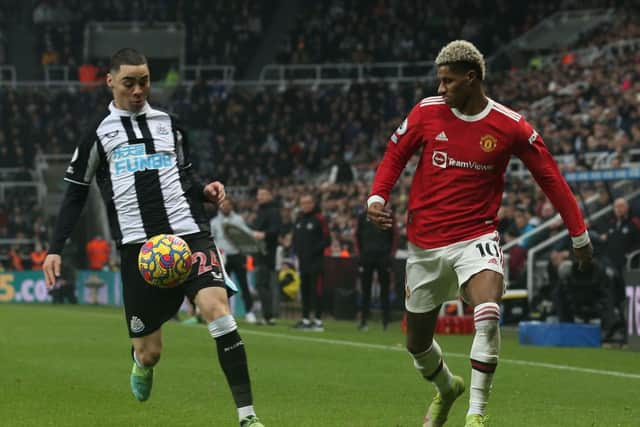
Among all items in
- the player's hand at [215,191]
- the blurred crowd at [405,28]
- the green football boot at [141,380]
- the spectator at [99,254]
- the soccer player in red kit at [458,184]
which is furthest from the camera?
the blurred crowd at [405,28]

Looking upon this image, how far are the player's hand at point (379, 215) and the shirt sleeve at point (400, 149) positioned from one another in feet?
0.49

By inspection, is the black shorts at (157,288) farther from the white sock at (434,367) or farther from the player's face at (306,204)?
the player's face at (306,204)

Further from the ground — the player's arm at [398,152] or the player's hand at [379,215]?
the player's arm at [398,152]

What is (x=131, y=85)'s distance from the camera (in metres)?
8.45

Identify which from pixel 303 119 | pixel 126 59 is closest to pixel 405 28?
pixel 303 119

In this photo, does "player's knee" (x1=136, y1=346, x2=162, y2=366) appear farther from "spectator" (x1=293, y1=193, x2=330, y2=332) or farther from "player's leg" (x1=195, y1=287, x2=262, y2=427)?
"spectator" (x1=293, y1=193, x2=330, y2=332)

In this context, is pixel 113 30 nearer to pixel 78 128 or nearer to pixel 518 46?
pixel 78 128

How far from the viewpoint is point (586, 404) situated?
406 inches

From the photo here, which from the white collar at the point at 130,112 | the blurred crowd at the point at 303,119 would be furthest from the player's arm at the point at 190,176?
the blurred crowd at the point at 303,119

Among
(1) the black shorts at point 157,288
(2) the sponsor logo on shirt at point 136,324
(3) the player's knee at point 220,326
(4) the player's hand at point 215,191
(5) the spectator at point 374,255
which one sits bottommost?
(5) the spectator at point 374,255

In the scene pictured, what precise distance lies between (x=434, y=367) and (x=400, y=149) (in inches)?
53.7

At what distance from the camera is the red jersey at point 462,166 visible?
8.03 meters

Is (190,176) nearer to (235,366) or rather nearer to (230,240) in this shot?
(235,366)

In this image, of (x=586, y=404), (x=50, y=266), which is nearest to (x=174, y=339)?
(x=586, y=404)
